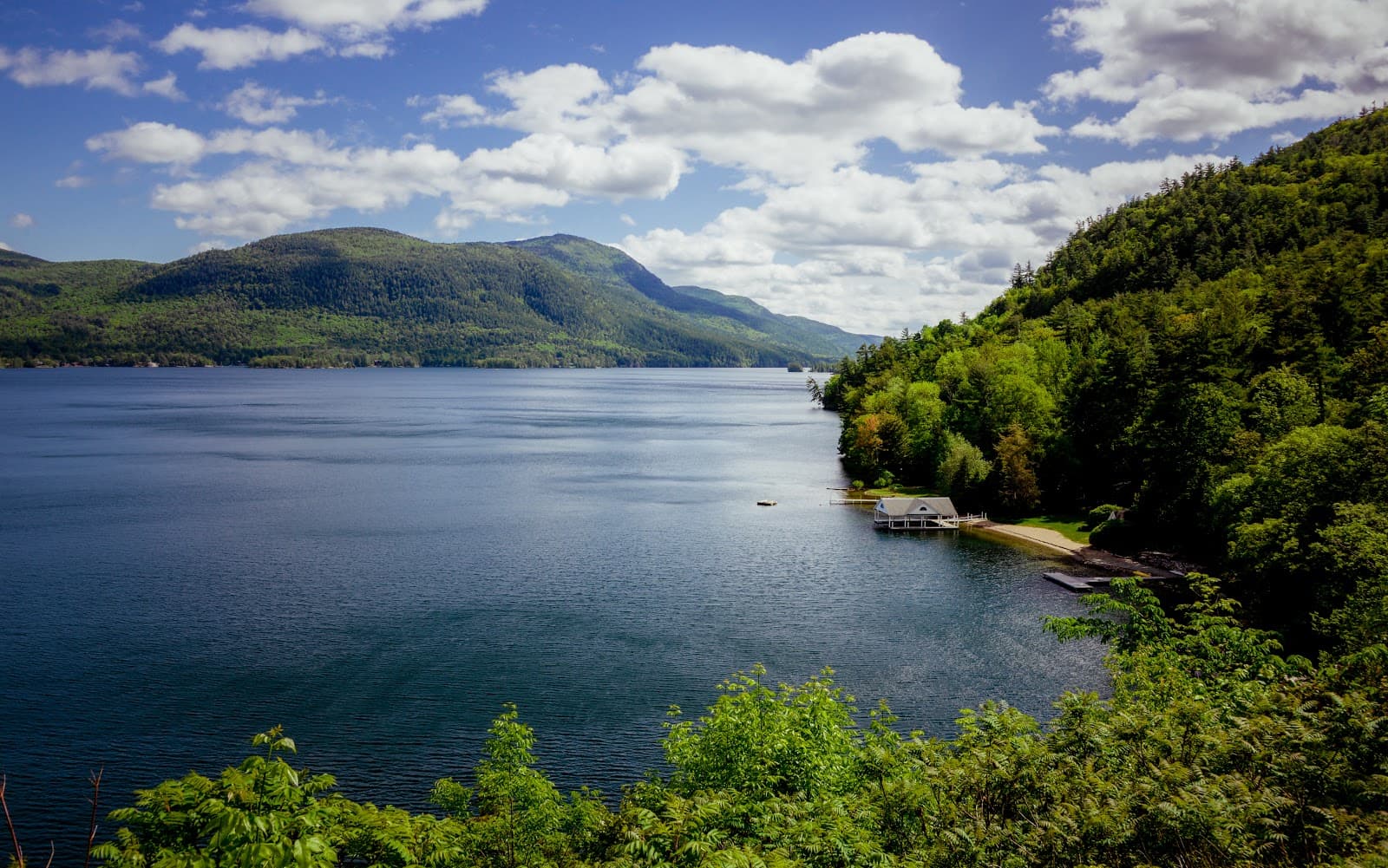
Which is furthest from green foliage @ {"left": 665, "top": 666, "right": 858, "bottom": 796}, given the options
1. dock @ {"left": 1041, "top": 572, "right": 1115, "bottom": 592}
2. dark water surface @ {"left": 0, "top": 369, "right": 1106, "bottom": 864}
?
dock @ {"left": 1041, "top": 572, "right": 1115, "bottom": 592}

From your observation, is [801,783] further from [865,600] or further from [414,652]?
[865,600]

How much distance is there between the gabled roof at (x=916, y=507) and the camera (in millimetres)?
80875

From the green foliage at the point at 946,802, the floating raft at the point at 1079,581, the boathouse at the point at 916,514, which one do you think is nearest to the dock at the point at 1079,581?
the floating raft at the point at 1079,581

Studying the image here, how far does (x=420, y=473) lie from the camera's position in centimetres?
10681

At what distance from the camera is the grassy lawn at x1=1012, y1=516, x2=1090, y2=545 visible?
75500 mm

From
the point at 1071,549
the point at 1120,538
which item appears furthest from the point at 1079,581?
the point at 1120,538

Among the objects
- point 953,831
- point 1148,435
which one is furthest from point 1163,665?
point 1148,435

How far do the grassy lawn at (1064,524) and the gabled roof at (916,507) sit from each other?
768cm

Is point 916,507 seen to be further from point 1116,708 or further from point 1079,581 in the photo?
point 1116,708

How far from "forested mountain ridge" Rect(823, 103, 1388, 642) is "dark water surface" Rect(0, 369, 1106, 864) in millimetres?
11988

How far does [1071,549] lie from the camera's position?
232ft

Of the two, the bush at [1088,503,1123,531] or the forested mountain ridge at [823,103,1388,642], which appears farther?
the bush at [1088,503,1123,531]

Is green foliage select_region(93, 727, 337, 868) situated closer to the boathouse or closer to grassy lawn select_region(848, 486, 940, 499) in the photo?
the boathouse

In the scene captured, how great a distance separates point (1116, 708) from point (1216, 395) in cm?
5637
